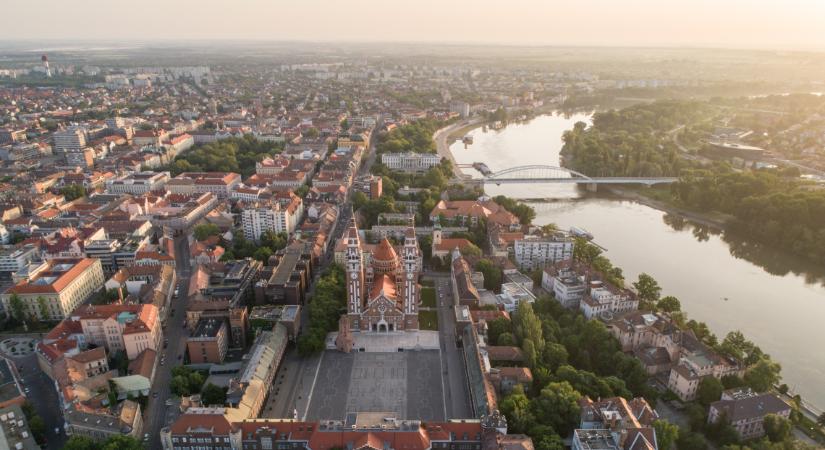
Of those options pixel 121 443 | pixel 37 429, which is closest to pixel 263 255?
pixel 37 429

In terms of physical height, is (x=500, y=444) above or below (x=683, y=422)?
above

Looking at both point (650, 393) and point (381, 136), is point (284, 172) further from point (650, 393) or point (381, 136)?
point (650, 393)

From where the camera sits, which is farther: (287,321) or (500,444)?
(287,321)

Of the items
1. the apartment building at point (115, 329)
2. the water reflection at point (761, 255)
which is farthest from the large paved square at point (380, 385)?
the water reflection at point (761, 255)

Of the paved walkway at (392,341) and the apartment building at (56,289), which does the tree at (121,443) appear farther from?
the apartment building at (56,289)

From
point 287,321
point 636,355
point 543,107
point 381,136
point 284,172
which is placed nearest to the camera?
point 636,355

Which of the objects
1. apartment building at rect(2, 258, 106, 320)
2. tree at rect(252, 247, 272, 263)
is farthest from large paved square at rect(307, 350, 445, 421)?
apartment building at rect(2, 258, 106, 320)

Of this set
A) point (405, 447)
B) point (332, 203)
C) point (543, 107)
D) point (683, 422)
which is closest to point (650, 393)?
point (683, 422)
